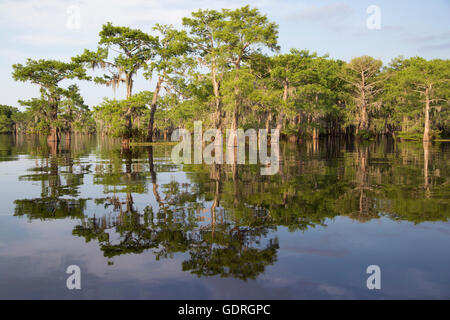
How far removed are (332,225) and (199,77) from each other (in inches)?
1365

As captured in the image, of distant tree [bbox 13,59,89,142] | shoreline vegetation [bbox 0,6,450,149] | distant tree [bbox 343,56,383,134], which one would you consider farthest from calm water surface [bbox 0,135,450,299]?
distant tree [bbox 343,56,383,134]

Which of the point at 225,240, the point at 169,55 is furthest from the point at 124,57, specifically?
the point at 225,240

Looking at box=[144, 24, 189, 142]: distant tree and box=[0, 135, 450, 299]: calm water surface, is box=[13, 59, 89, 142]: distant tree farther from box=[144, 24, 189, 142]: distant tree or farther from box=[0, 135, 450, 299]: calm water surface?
box=[0, 135, 450, 299]: calm water surface

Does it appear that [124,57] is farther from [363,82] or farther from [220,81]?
[363,82]

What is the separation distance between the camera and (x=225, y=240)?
6391 mm

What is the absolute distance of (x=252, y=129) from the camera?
57438 millimetres

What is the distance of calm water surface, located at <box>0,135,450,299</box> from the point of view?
183 inches

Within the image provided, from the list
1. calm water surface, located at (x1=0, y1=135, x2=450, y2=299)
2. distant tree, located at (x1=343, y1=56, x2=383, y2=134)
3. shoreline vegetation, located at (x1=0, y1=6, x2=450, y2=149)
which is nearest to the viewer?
calm water surface, located at (x1=0, y1=135, x2=450, y2=299)

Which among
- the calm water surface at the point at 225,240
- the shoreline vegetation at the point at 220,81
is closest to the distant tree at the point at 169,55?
the shoreline vegetation at the point at 220,81

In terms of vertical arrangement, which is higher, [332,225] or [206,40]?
[206,40]

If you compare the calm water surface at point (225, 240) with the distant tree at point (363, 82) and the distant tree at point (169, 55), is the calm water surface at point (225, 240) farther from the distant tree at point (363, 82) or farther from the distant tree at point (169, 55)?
the distant tree at point (363, 82)
